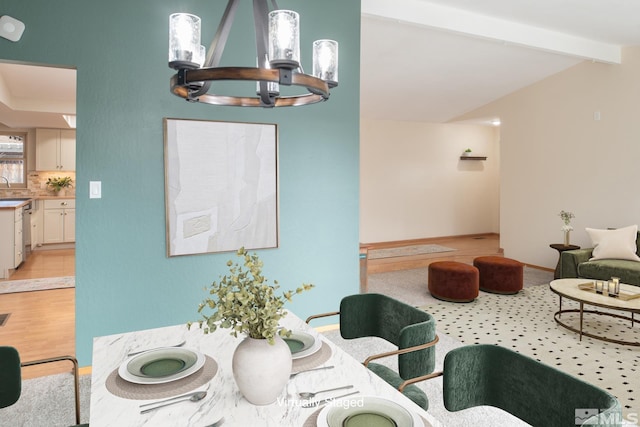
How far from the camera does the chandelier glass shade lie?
4.65ft

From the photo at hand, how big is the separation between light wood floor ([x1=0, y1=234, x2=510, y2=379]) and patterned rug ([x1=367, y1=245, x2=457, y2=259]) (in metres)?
0.25

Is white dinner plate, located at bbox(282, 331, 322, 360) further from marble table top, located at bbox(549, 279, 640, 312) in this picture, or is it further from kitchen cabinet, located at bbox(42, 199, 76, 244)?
kitchen cabinet, located at bbox(42, 199, 76, 244)

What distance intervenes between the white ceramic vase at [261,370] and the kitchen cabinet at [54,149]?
27.7 ft

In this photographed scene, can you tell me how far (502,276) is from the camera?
514 centimetres

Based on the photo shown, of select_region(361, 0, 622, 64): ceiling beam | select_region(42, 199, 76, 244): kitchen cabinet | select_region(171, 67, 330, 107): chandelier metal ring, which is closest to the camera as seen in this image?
select_region(171, 67, 330, 107): chandelier metal ring

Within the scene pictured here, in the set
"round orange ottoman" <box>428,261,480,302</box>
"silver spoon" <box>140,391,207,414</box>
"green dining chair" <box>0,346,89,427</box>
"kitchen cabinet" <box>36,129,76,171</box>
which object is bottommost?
"round orange ottoman" <box>428,261,480,302</box>

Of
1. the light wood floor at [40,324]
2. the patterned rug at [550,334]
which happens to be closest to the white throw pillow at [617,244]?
the patterned rug at [550,334]

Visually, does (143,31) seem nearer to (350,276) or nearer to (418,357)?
(350,276)

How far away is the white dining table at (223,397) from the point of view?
1223 millimetres

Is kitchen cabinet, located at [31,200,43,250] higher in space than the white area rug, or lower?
higher

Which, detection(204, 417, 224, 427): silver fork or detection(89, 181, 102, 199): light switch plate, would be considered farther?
detection(89, 181, 102, 199): light switch plate

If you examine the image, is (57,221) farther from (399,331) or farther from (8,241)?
(399,331)

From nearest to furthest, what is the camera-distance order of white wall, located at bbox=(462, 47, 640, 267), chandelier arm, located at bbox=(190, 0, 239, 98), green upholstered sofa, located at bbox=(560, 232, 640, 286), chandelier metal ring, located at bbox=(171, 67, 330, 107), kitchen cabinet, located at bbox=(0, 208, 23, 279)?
chandelier metal ring, located at bbox=(171, 67, 330, 107) < chandelier arm, located at bbox=(190, 0, 239, 98) < green upholstered sofa, located at bbox=(560, 232, 640, 286) < white wall, located at bbox=(462, 47, 640, 267) < kitchen cabinet, located at bbox=(0, 208, 23, 279)

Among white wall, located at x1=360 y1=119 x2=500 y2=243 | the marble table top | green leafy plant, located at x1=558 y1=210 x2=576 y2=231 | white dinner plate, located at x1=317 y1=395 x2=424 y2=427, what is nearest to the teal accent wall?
white dinner plate, located at x1=317 y1=395 x2=424 y2=427
